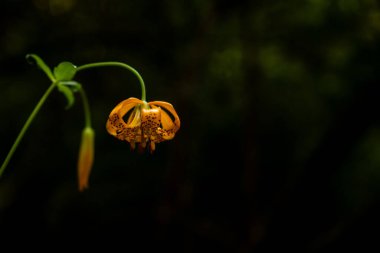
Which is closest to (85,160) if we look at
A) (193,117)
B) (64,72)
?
(64,72)

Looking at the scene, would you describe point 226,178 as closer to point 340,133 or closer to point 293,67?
point 293,67

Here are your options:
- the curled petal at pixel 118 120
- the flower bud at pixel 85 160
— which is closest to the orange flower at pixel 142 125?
the curled petal at pixel 118 120

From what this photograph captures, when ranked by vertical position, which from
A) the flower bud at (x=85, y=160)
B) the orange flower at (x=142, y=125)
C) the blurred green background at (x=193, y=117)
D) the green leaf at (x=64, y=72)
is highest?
the blurred green background at (x=193, y=117)

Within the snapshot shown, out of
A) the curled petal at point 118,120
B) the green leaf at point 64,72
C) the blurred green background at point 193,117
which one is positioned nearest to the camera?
the green leaf at point 64,72

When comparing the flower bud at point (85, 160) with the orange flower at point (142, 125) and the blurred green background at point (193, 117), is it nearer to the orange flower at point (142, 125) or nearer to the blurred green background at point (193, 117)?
the orange flower at point (142, 125)

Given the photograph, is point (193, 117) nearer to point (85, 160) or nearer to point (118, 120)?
point (118, 120)

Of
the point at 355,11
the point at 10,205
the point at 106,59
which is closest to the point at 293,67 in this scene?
the point at 355,11
